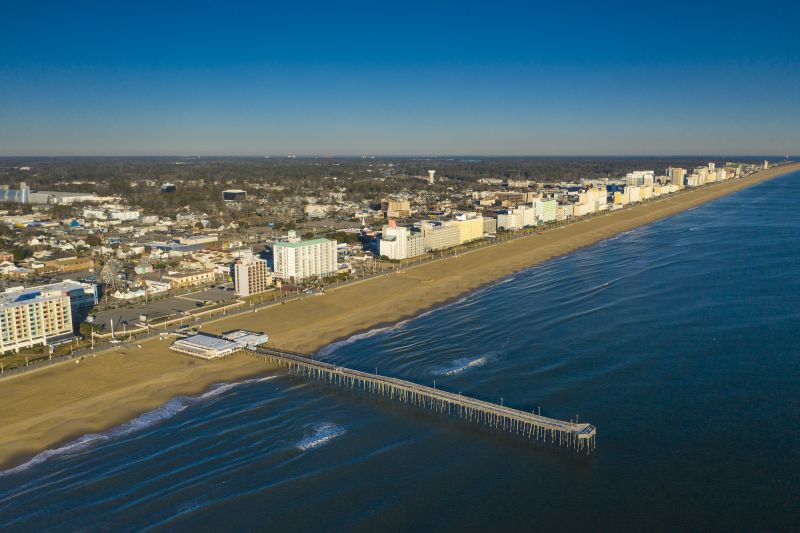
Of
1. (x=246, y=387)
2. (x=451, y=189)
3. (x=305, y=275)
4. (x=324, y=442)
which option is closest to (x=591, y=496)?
(x=324, y=442)

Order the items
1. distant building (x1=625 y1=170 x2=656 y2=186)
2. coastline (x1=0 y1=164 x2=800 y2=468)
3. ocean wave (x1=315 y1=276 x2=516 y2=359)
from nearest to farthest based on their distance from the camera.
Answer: coastline (x1=0 y1=164 x2=800 y2=468) → ocean wave (x1=315 y1=276 x2=516 y2=359) → distant building (x1=625 y1=170 x2=656 y2=186)

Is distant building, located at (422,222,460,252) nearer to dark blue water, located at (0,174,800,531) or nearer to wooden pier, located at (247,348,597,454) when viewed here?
Answer: dark blue water, located at (0,174,800,531)

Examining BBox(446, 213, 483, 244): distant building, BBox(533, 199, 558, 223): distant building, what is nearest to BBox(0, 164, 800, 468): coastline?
BBox(446, 213, 483, 244): distant building

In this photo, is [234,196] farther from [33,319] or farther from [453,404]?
[453,404]

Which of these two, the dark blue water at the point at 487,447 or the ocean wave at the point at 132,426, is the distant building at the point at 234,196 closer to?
the dark blue water at the point at 487,447

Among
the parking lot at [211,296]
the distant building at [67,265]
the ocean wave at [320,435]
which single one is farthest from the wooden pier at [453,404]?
the distant building at [67,265]

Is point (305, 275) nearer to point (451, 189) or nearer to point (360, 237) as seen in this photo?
point (360, 237)
